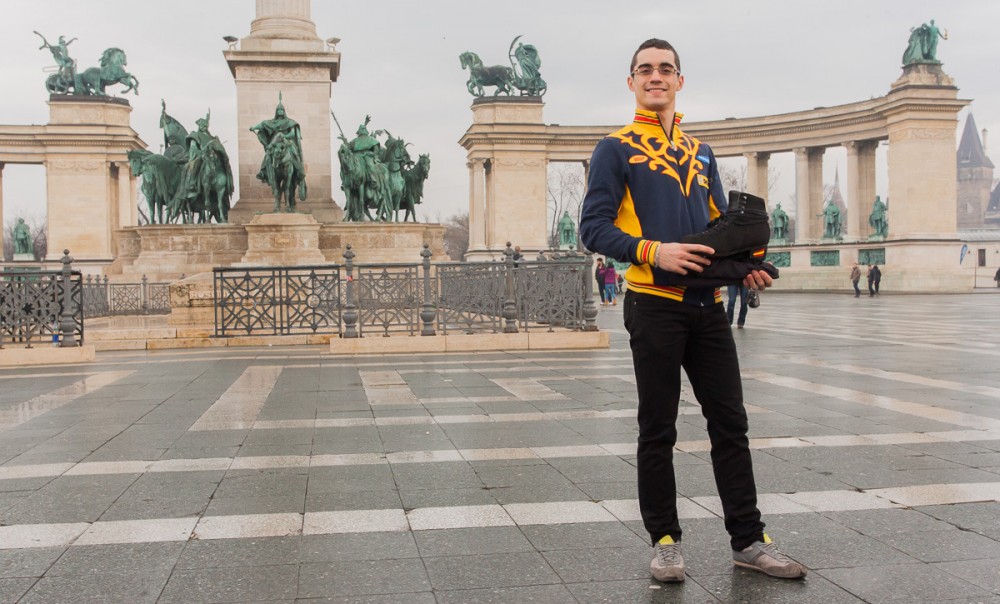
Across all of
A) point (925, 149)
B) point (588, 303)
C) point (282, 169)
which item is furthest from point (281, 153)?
point (925, 149)

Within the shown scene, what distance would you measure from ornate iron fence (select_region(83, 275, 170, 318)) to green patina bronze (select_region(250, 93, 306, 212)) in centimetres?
461

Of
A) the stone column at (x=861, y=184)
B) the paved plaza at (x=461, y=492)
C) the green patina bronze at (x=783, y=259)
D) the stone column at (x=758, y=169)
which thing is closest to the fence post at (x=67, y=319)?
the paved plaza at (x=461, y=492)

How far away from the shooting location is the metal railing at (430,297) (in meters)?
15.1

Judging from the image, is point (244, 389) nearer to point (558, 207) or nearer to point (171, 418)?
point (171, 418)

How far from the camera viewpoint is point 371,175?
27781 millimetres

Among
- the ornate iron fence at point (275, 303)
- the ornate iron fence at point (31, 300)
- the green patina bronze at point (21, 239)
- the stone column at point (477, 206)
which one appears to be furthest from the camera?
the stone column at point (477, 206)

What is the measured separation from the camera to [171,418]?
7762 mm

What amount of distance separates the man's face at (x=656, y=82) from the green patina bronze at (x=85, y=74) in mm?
65531

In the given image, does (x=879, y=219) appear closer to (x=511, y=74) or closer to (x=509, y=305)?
(x=511, y=74)

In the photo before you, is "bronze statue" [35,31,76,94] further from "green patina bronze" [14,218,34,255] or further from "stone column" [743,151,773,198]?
"stone column" [743,151,773,198]

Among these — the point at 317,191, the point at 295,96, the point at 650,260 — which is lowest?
the point at 650,260

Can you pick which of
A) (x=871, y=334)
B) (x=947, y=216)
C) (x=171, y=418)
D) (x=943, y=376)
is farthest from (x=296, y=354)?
(x=947, y=216)

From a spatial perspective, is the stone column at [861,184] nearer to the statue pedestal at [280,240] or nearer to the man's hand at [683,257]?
the statue pedestal at [280,240]

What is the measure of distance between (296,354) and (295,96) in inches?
587
